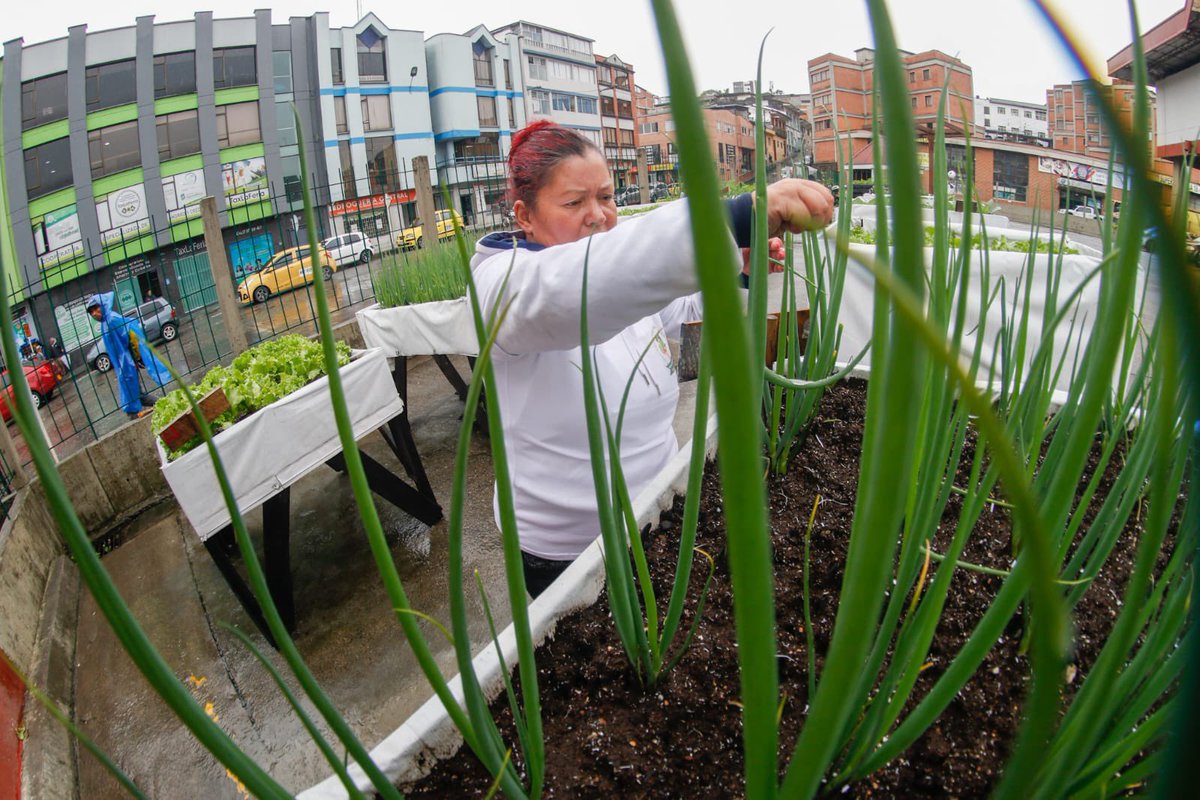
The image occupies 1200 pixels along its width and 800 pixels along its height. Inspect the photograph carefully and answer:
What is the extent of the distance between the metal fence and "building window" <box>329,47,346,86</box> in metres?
2.75

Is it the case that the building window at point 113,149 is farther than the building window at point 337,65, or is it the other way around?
the building window at point 337,65

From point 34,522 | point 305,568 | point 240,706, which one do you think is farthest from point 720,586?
point 34,522

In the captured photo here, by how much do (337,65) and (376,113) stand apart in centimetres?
152

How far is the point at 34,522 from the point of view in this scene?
2498 mm

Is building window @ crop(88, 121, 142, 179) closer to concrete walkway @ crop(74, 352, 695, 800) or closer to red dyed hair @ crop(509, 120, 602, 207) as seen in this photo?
concrete walkway @ crop(74, 352, 695, 800)

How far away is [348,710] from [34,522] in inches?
72.7

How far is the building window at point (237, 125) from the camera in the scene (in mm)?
15672

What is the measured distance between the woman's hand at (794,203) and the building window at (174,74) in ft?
63.4

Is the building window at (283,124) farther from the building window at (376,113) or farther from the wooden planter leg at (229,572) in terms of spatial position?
the wooden planter leg at (229,572)

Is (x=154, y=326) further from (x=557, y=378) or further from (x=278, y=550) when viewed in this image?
(x=557, y=378)

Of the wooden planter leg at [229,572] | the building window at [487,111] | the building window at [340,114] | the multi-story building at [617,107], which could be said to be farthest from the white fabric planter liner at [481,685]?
the multi-story building at [617,107]

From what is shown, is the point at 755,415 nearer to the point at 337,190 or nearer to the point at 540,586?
the point at 540,586

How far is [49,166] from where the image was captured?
46.2 feet

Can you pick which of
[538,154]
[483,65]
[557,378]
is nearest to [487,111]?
[483,65]
